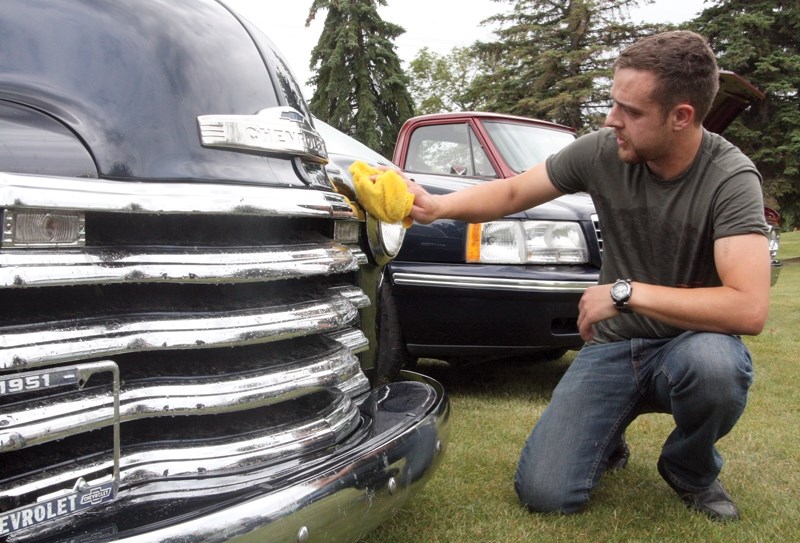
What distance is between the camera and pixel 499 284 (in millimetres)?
3611

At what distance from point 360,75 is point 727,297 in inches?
896

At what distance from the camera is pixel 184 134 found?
160 cm

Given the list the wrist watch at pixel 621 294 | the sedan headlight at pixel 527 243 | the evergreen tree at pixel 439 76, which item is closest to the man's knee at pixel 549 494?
the wrist watch at pixel 621 294

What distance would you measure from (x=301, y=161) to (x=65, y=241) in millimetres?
620

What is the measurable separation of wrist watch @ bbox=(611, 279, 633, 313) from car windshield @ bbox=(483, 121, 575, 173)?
2.35 metres

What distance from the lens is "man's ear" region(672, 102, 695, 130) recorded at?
240 cm

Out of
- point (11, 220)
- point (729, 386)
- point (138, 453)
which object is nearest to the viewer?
point (11, 220)

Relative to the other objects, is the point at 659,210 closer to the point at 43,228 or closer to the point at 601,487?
the point at 601,487

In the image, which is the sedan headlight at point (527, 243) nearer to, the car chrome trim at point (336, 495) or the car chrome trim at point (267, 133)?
the car chrome trim at point (336, 495)

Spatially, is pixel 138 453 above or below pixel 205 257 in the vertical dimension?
below

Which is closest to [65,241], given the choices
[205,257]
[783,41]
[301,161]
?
[205,257]

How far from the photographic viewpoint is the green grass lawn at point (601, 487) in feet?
7.84

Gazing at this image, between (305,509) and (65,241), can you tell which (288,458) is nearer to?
(305,509)

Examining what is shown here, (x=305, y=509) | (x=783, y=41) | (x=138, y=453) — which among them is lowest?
(x=305, y=509)
